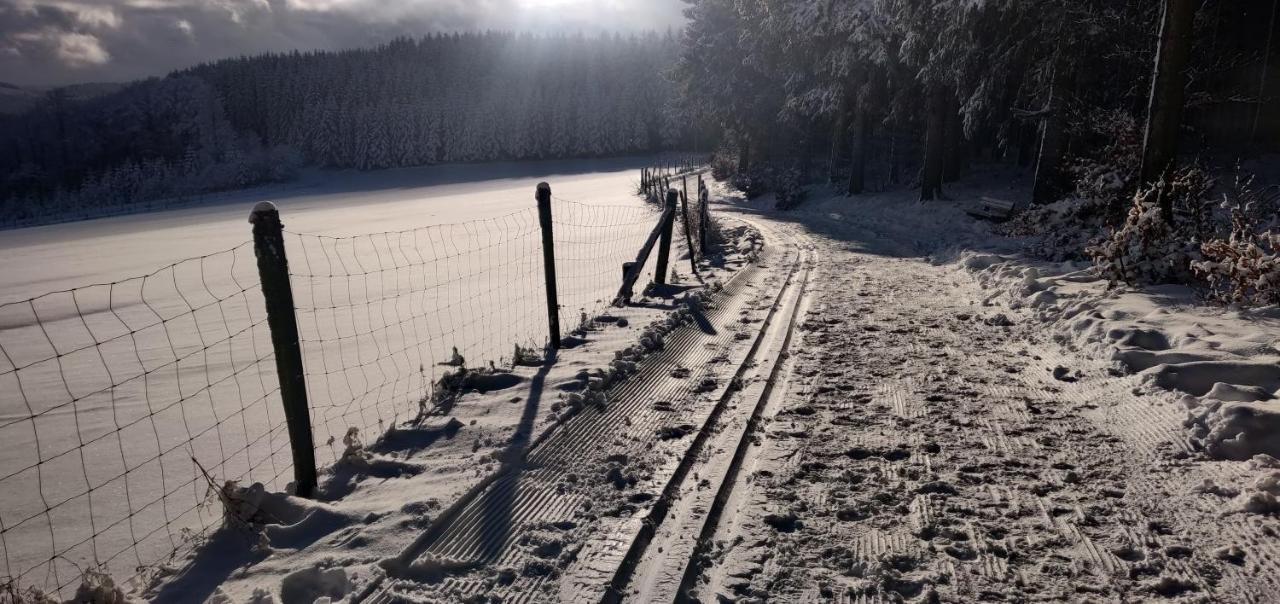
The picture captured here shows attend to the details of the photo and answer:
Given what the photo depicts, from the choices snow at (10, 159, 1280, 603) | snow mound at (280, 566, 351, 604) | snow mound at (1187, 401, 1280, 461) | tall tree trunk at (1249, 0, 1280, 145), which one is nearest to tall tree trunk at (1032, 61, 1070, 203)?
snow at (10, 159, 1280, 603)

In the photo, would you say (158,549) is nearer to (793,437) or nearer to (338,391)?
(338,391)

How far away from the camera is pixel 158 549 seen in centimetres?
370

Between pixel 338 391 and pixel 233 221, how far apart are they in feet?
110

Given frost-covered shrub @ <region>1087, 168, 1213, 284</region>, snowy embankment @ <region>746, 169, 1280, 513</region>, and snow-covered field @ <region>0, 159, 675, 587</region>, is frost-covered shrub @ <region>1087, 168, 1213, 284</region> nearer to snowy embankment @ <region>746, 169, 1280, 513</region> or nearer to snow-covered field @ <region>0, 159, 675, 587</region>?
snowy embankment @ <region>746, 169, 1280, 513</region>

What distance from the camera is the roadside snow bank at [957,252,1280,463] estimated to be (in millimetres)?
3803

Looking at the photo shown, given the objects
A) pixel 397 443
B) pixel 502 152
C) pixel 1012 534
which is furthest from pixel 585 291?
pixel 502 152

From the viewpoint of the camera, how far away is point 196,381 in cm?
727

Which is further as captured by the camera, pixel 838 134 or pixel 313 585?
pixel 838 134

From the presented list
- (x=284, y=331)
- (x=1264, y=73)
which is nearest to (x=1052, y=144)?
(x=1264, y=73)

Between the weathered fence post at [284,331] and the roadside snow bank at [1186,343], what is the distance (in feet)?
17.0

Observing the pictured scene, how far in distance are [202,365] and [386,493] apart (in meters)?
5.58

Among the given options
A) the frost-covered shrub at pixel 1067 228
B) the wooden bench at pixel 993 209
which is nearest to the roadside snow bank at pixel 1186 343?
the frost-covered shrub at pixel 1067 228

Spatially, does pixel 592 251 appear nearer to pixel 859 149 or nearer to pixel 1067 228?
pixel 1067 228

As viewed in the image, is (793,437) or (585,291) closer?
(793,437)
